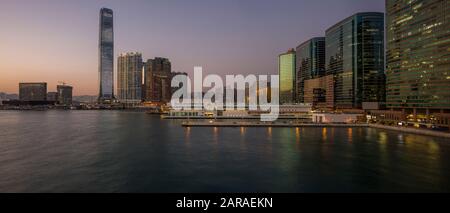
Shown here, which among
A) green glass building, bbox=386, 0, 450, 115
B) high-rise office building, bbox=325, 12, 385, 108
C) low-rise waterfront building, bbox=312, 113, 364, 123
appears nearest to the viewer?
green glass building, bbox=386, 0, 450, 115

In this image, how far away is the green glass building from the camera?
85.4 m

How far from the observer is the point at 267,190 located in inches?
942

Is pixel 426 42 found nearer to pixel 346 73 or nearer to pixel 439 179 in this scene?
pixel 346 73

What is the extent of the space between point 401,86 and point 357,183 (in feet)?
328

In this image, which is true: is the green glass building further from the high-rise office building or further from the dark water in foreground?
the dark water in foreground

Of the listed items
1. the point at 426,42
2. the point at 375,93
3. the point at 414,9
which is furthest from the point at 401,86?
the point at 375,93

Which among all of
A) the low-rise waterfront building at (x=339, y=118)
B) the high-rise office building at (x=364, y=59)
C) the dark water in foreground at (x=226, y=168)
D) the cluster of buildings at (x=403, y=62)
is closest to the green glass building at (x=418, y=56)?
the cluster of buildings at (x=403, y=62)

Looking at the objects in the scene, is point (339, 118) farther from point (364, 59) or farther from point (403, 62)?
point (364, 59)

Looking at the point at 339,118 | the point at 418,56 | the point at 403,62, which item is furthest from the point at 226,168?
the point at 403,62

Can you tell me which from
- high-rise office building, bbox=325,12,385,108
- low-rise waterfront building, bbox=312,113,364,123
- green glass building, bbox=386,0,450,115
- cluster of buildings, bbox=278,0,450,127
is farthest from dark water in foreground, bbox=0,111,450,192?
high-rise office building, bbox=325,12,385,108

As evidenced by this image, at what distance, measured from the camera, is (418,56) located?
318 feet

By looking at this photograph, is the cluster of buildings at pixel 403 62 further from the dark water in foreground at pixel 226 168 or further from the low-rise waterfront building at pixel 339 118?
the dark water in foreground at pixel 226 168

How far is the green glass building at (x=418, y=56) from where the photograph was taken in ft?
280

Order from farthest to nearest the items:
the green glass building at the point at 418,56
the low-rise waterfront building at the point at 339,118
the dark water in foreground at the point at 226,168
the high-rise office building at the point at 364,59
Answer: the high-rise office building at the point at 364,59 < the low-rise waterfront building at the point at 339,118 < the green glass building at the point at 418,56 < the dark water in foreground at the point at 226,168
